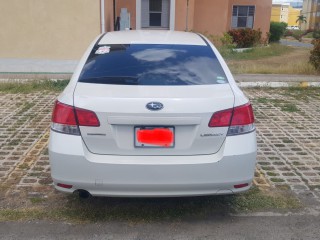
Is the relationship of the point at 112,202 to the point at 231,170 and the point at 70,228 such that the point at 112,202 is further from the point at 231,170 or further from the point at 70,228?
the point at 231,170

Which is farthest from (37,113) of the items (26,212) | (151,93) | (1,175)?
(151,93)

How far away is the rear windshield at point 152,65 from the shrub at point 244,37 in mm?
18719

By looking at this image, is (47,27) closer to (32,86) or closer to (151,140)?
(32,86)

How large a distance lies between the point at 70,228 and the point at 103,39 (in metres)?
2.00

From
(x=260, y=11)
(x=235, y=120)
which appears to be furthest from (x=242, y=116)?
(x=260, y=11)

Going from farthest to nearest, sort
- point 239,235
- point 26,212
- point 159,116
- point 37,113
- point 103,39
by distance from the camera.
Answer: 1. point 37,113
2. point 103,39
3. point 26,212
4. point 239,235
5. point 159,116

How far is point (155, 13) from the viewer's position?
→ 1808 centimetres

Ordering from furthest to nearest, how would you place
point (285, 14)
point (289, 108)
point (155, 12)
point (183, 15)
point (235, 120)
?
point (285, 14)
point (155, 12)
point (183, 15)
point (289, 108)
point (235, 120)

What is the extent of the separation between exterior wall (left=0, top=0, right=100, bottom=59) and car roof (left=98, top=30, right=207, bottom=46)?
5.67 metres

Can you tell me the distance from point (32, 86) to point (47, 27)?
1743 mm

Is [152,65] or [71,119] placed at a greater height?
[152,65]

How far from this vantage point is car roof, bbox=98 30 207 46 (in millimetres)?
4071

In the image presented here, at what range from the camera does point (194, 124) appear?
307 cm

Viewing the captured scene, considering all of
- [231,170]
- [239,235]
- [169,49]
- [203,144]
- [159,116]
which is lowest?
[239,235]
